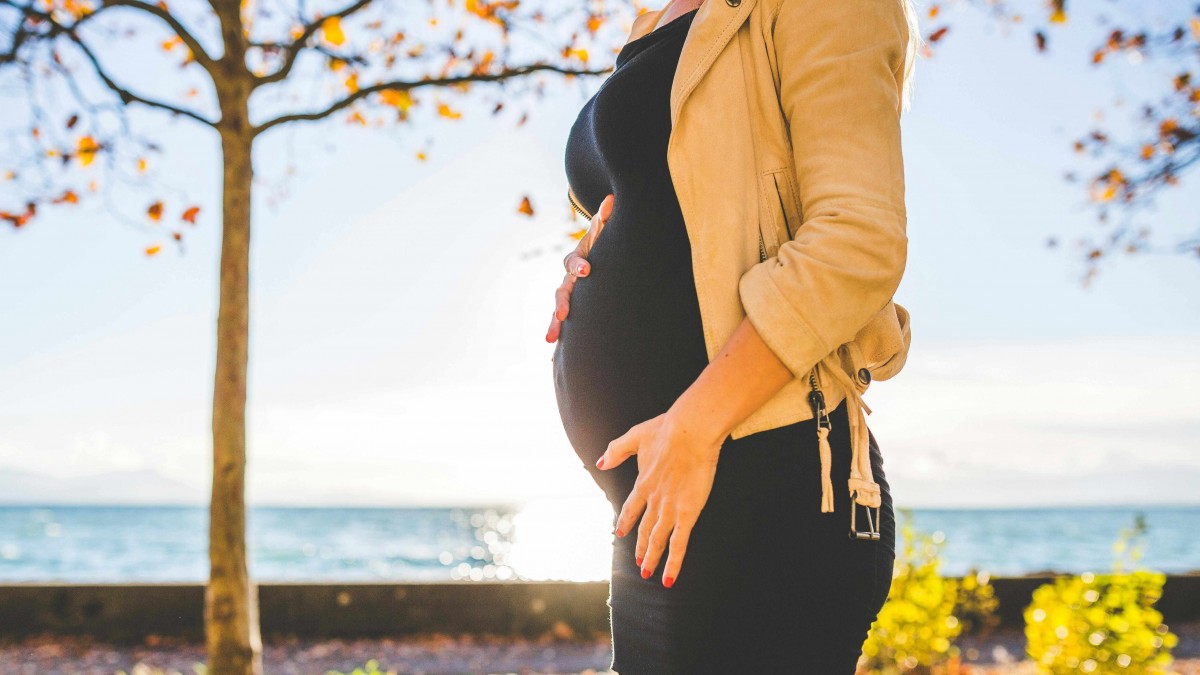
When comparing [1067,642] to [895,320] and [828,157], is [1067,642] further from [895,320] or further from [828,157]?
[828,157]

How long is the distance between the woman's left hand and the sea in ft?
57.7

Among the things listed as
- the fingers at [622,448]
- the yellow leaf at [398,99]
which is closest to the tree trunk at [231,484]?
the yellow leaf at [398,99]

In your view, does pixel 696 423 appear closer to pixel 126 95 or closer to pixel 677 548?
pixel 677 548

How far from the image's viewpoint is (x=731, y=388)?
1.00m

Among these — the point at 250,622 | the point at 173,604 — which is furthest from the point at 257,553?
the point at 250,622

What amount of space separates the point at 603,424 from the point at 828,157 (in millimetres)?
480

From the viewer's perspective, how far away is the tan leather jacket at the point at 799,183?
3.28ft

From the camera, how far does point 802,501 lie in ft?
3.35

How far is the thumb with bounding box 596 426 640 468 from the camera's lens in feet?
3.56

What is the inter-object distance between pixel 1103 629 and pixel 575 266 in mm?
4024

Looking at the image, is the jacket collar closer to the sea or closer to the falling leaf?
the falling leaf

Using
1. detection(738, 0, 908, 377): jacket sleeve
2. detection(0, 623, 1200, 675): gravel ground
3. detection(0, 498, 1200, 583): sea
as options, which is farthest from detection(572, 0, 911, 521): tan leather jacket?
detection(0, 498, 1200, 583): sea

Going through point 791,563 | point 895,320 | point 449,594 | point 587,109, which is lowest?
point 449,594

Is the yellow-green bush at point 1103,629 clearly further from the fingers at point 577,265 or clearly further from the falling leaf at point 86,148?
the falling leaf at point 86,148
